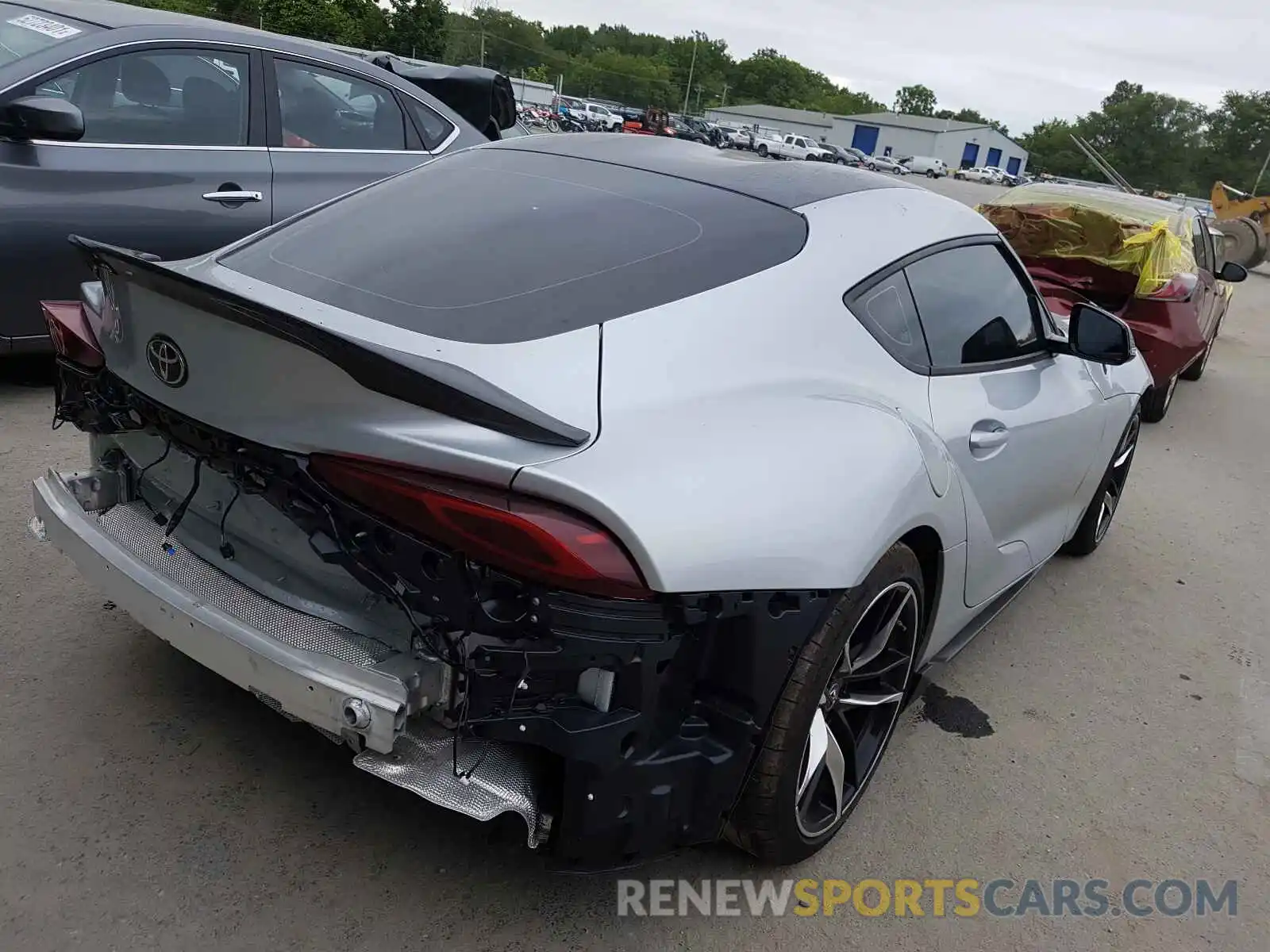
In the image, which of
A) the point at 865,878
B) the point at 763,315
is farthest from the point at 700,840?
the point at 763,315

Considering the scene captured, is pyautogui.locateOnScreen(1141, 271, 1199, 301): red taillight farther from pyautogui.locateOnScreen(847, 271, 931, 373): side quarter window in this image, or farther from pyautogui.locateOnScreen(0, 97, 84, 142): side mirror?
pyautogui.locateOnScreen(0, 97, 84, 142): side mirror

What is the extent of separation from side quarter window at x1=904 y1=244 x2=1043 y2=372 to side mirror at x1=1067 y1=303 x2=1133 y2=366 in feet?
0.47

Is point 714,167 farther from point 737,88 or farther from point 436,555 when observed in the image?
point 737,88

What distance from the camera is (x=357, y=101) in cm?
536

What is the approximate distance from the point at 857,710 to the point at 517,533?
4.14 feet

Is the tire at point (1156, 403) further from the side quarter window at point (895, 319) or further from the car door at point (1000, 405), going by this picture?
the side quarter window at point (895, 319)

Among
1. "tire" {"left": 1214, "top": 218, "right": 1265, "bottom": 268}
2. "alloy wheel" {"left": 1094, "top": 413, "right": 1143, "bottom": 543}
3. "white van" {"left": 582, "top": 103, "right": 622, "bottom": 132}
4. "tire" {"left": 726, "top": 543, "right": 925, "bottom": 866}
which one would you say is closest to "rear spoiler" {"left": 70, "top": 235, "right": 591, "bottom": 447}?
"tire" {"left": 726, "top": 543, "right": 925, "bottom": 866}

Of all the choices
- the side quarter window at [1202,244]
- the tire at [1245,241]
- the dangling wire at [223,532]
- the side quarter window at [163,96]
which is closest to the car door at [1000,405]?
the dangling wire at [223,532]

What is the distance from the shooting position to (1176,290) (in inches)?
275

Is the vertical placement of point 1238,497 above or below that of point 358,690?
below

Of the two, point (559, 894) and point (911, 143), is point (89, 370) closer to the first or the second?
point (559, 894)

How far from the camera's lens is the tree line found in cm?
5308

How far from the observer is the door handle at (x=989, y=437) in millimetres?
2723

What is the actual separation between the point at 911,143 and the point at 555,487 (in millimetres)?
104667
